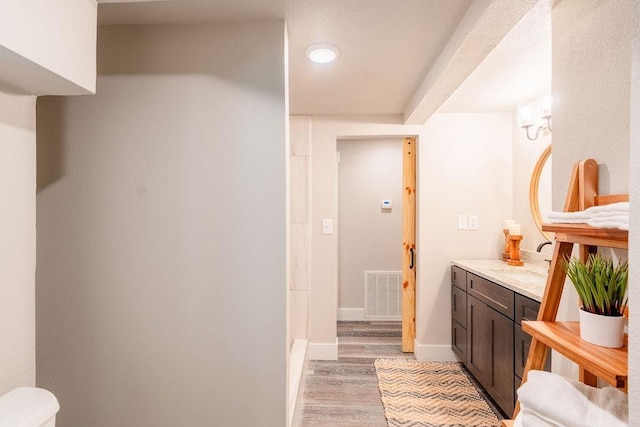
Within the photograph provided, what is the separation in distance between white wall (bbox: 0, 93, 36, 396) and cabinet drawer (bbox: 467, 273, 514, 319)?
2404 mm

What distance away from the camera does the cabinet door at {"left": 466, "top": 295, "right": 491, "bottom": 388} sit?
95.7 inches

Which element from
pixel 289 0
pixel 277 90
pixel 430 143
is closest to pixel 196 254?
pixel 277 90

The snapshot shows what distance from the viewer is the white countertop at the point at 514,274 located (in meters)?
1.94

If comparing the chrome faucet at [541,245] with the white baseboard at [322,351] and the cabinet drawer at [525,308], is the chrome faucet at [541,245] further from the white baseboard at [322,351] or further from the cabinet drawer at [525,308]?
the white baseboard at [322,351]

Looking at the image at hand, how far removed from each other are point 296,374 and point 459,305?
58.0 inches

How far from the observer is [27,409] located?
3.54ft

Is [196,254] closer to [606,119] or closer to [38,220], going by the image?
[38,220]

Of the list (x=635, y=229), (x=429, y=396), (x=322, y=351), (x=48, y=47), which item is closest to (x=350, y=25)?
(x=48, y=47)

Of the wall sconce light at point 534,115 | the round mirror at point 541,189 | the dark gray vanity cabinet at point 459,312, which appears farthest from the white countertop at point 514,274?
the wall sconce light at point 534,115

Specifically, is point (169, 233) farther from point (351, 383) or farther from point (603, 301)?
point (351, 383)

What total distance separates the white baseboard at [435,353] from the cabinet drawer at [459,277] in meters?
0.62

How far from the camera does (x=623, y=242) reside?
0.95 metres

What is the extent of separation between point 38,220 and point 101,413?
94 centimetres

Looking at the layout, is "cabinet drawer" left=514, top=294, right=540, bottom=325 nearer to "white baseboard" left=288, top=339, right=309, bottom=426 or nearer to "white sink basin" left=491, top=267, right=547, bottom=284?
"white sink basin" left=491, top=267, right=547, bottom=284
